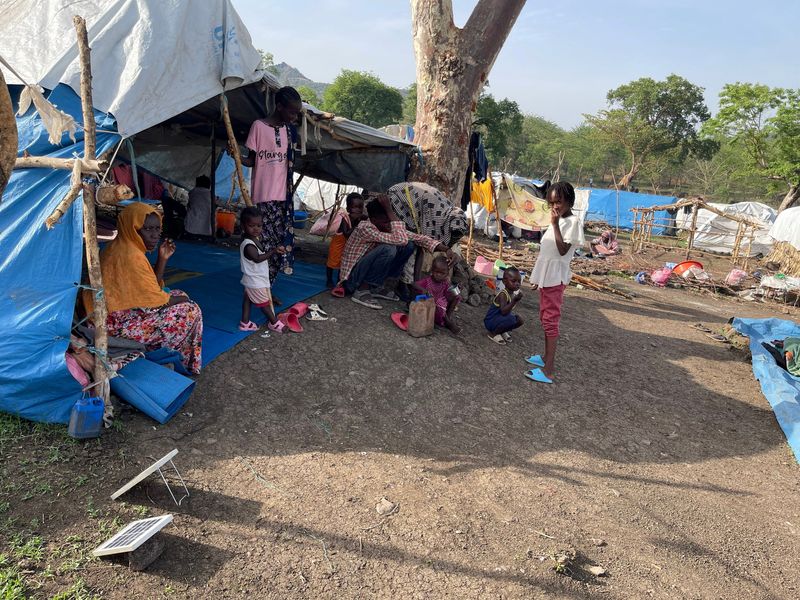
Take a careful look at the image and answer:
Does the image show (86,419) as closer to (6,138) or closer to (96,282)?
(96,282)

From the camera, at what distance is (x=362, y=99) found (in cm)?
3478

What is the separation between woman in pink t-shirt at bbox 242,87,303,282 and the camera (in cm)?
478

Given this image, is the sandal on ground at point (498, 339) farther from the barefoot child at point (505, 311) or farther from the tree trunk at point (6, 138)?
the tree trunk at point (6, 138)

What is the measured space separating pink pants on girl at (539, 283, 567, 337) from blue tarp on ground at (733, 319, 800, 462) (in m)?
2.24

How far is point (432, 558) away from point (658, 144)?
36.5 m

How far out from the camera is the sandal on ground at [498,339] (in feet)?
18.6

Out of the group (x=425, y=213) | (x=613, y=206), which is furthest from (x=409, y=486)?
(x=613, y=206)

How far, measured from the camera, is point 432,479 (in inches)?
123

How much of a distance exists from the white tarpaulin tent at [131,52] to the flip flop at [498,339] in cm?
365

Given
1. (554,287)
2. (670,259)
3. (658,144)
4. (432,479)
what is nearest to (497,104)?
(658,144)

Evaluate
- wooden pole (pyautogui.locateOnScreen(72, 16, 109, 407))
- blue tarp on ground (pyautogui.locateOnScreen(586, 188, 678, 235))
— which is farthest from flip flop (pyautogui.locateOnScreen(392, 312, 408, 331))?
blue tarp on ground (pyautogui.locateOnScreen(586, 188, 678, 235))

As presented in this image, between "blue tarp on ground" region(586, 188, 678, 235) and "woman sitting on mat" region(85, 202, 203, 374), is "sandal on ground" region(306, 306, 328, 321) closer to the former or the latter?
"woman sitting on mat" region(85, 202, 203, 374)

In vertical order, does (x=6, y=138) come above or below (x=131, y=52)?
below

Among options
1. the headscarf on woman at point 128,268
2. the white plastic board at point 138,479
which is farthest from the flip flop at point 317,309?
the white plastic board at point 138,479
